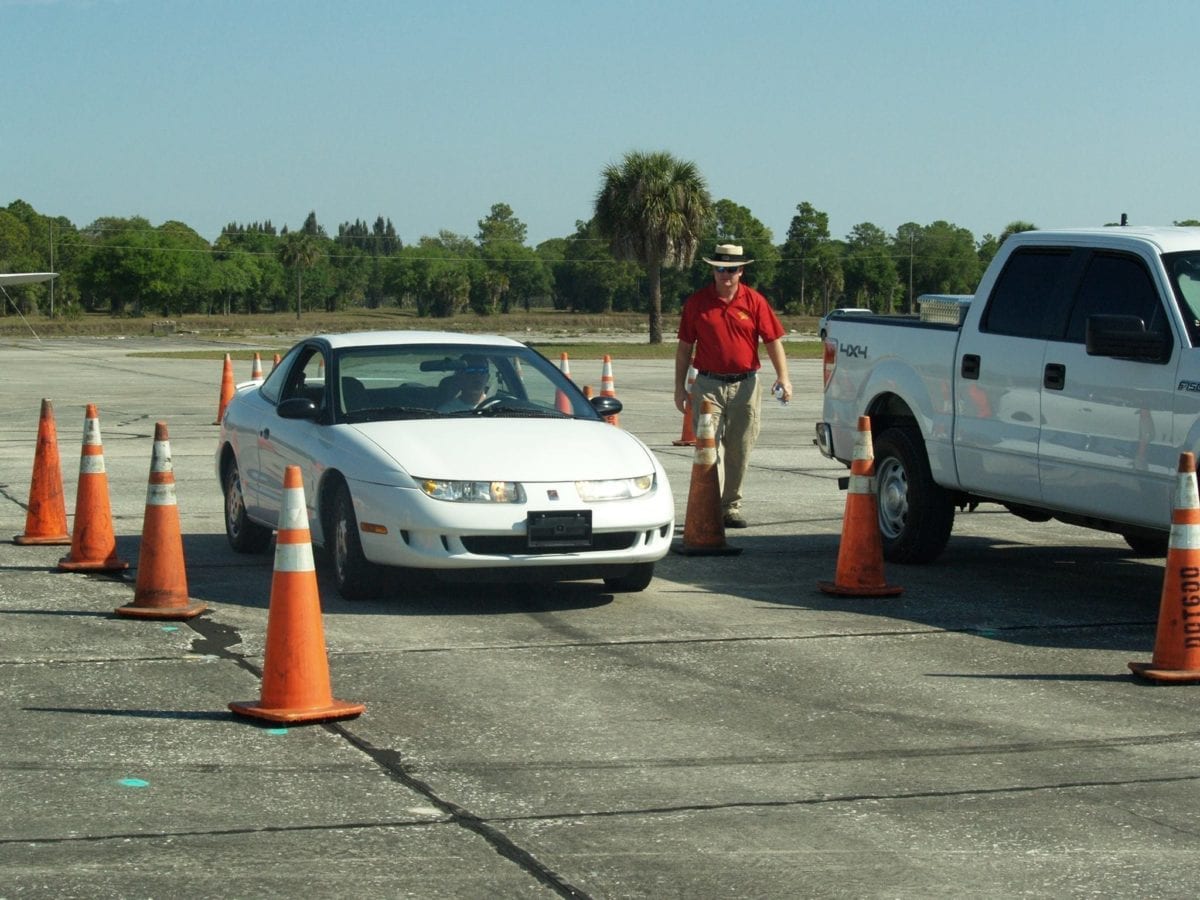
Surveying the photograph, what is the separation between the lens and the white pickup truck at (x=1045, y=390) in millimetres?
8859

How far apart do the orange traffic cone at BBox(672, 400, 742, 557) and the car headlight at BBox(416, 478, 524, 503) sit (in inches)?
92.7

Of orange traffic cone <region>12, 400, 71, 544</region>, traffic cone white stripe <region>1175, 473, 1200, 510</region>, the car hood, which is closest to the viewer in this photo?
traffic cone white stripe <region>1175, 473, 1200, 510</region>

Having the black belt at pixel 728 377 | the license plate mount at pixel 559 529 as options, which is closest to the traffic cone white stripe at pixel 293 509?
the license plate mount at pixel 559 529

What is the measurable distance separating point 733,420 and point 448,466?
391 centimetres

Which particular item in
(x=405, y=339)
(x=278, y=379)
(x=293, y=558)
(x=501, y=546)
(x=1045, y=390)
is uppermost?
(x=405, y=339)

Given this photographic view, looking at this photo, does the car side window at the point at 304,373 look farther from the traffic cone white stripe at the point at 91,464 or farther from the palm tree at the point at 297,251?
the palm tree at the point at 297,251

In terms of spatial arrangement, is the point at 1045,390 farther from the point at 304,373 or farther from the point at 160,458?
the point at 160,458

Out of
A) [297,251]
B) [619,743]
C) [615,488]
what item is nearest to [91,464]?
[615,488]

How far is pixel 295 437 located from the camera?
10.1 m

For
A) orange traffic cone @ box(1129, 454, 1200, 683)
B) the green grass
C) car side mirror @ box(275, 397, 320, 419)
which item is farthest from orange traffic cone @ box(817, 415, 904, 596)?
the green grass

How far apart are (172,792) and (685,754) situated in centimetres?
180

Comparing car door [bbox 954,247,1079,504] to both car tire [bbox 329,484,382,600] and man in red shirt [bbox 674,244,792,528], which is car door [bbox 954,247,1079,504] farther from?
car tire [bbox 329,484,382,600]

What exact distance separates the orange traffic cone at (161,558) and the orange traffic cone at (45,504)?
8.74ft

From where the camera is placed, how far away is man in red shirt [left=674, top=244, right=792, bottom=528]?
12.5 metres
